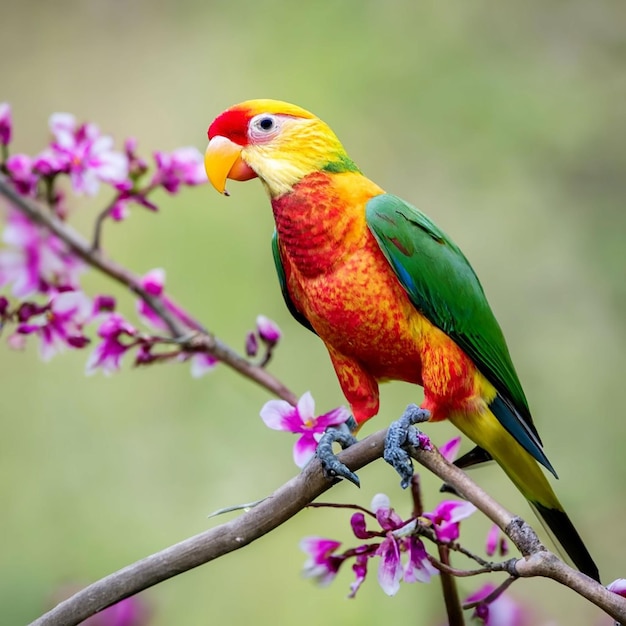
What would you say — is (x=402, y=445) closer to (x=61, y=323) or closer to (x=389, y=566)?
(x=389, y=566)

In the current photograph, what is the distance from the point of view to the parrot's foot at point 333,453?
78 cm

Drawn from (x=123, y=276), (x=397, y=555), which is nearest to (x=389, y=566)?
(x=397, y=555)

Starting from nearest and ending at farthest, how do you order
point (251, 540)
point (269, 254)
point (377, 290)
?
point (251, 540) → point (377, 290) → point (269, 254)

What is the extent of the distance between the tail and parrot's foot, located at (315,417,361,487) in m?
Answer: 0.15

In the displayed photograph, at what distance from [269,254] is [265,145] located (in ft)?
4.15

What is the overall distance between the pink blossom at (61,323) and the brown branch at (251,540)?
420 millimetres

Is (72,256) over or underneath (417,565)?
over

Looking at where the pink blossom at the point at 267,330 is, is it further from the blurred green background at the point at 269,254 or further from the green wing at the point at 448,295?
the blurred green background at the point at 269,254

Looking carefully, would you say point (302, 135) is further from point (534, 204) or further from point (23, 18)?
point (23, 18)

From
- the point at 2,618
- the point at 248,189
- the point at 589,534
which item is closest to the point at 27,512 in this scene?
the point at 2,618

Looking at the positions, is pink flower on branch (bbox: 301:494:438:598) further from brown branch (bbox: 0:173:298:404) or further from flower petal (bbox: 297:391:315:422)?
brown branch (bbox: 0:173:298:404)

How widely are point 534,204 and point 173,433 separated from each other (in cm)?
113

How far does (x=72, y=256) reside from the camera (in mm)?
1175

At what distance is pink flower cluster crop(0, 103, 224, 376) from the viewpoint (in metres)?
1.06
